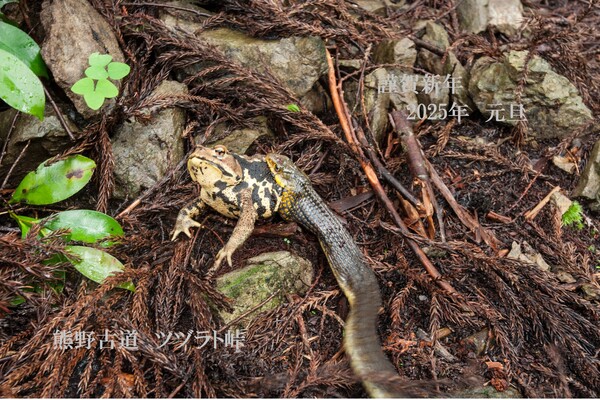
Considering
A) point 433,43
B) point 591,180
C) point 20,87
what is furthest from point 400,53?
point 20,87

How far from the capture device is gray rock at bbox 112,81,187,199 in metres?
4.07

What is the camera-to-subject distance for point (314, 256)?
13.0 ft

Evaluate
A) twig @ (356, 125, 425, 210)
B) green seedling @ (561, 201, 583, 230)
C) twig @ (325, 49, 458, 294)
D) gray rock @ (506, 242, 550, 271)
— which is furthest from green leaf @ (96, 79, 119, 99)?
green seedling @ (561, 201, 583, 230)

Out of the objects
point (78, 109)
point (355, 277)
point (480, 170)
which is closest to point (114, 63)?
point (78, 109)

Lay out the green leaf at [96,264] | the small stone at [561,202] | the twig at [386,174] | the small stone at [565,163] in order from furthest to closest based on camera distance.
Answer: the small stone at [565,163]
the small stone at [561,202]
the twig at [386,174]
the green leaf at [96,264]

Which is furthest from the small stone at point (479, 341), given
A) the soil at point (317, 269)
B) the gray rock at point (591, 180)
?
the gray rock at point (591, 180)

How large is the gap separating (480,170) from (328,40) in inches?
67.9

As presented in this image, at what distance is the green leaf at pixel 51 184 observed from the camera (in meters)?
3.80

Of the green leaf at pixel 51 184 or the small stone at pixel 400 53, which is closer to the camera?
the green leaf at pixel 51 184

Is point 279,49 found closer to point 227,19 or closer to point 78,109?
point 227,19

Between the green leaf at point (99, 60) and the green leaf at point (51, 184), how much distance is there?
70 cm

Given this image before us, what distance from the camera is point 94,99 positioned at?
3.69 meters

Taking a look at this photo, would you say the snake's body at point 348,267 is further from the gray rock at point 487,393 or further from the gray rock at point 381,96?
the gray rock at point 381,96

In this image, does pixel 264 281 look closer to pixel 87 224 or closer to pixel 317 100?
pixel 87 224
